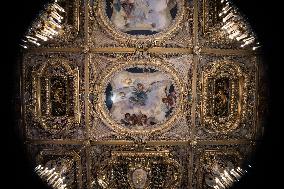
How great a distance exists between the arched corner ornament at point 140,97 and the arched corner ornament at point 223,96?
609mm

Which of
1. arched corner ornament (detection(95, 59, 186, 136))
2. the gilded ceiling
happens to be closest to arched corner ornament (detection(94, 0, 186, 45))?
the gilded ceiling

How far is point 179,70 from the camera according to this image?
23.5 ft

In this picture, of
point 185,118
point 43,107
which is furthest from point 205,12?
point 43,107

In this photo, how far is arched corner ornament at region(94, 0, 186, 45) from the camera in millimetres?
6828

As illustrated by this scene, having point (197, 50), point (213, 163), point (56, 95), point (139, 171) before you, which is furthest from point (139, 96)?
point (213, 163)

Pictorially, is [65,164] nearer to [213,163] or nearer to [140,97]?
[140,97]

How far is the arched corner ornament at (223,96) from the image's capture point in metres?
7.16

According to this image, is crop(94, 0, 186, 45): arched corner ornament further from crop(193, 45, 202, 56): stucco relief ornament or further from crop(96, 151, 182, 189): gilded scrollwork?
crop(96, 151, 182, 189): gilded scrollwork

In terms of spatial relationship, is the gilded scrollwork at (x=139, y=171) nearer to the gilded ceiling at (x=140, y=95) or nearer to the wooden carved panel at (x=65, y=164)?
the gilded ceiling at (x=140, y=95)

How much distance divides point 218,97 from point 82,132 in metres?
3.42

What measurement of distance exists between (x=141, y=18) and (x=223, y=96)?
2.69 m

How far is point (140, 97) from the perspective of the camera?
7.18 meters

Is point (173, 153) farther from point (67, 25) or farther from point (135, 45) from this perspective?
point (67, 25)

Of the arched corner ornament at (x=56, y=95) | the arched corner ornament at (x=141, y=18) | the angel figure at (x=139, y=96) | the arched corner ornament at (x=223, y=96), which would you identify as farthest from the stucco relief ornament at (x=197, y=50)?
the arched corner ornament at (x=56, y=95)
